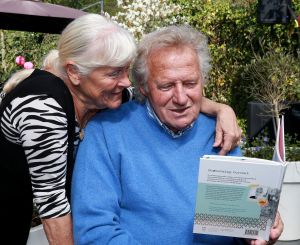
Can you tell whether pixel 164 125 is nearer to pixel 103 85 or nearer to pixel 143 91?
pixel 143 91

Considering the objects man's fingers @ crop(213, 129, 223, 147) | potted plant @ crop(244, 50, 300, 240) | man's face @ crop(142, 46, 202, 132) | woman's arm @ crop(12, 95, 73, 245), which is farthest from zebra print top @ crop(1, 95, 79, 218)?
potted plant @ crop(244, 50, 300, 240)

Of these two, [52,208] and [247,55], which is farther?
[247,55]

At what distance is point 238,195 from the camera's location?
70.4 inches

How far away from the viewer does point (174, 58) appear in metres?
2.13

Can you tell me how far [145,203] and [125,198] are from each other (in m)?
0.08

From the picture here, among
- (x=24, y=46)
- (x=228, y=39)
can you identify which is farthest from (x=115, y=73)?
(x=24, y=46)

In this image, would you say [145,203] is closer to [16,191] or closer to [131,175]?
[131,175]

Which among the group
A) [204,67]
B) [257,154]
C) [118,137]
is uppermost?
[204,67]

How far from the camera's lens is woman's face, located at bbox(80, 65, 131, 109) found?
1.95 metres

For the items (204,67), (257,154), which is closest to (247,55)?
(257,154)

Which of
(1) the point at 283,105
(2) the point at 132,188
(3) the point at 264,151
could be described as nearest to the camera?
(2) the point at 132,188

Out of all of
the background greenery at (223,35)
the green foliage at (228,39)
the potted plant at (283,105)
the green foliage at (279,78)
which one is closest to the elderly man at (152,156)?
the potted plant at (283,105)

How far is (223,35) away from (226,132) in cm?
758

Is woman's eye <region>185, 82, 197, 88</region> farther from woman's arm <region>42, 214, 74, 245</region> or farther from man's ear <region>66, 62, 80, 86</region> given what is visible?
woman's arm <region>42, 214, 74, 245</region>
